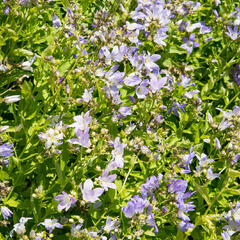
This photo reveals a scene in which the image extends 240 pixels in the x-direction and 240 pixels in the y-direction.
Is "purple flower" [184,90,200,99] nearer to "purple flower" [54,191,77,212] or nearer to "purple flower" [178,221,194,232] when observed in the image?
"purple flower" [178,221,194,232]

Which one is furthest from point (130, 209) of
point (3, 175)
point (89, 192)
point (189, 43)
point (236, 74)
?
point (236, 74)

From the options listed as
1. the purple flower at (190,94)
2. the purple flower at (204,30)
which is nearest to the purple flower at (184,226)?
the purple flower at (190,94)

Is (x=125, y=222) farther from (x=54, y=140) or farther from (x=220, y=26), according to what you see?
(x=220, y=26)

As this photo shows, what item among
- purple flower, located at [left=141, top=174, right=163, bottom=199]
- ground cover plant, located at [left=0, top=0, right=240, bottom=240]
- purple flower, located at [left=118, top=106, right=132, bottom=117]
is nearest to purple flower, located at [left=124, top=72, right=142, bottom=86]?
ground cover plant, located at [left=0, top=0, right=240, bottom=240]

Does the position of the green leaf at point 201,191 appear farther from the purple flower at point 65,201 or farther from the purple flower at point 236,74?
the purple flower at point 236,74

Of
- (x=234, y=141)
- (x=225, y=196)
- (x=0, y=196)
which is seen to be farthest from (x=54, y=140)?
(x=225, y=196)

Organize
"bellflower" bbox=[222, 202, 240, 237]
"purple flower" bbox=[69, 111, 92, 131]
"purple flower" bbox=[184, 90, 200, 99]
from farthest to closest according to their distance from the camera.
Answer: "purple flower" bbox=[184, 90, 200, 99] < "bellflower" bbox=[222, 202, 240, 237] < "purple flower" bbox=[69, 111, 92, 131]

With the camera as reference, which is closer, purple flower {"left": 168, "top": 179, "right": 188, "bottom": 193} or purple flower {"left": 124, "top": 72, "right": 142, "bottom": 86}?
purple flower {"left": 168, "top": 179, "right": 188, "bottom": 193}

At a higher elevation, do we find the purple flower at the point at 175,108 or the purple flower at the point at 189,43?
the purple flower at the point at 189,43
